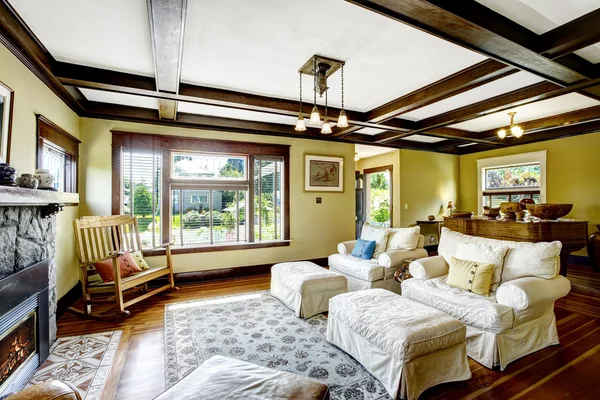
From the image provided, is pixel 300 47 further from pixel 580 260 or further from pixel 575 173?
pixel 580 260

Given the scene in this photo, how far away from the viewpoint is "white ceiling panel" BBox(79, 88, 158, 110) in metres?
3.53

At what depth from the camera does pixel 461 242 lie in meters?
3.10

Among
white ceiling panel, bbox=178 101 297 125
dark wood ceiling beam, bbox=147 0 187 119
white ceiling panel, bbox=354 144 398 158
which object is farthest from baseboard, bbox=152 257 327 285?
white ceiling panel, bbox=354 144 398 158

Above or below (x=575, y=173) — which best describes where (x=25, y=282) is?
below

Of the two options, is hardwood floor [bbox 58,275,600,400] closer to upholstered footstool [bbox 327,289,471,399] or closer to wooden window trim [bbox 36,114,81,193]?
upholstered footstool [bbox 327,289,471,399]

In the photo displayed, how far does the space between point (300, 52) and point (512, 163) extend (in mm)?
6032

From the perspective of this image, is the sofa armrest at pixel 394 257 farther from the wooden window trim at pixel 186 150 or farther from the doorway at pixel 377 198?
the doorway at pixel 377 198

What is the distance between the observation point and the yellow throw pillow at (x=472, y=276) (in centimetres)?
255

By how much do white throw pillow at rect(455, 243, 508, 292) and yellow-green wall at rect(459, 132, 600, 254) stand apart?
4242mm

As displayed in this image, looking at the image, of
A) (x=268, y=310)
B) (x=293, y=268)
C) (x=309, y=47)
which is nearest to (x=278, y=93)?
(x=309, y=47)

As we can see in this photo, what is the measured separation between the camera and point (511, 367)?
7.16 ft

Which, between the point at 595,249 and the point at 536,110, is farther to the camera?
the point at 595,249

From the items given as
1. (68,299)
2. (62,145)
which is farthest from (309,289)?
(62,145)

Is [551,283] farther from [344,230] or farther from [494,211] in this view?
[344,230]
